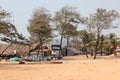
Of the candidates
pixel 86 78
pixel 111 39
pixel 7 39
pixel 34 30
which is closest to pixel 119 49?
pixel 111 39

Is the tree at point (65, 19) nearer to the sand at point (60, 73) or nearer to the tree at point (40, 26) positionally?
the tree at point (40, 26)

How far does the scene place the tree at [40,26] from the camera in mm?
63719

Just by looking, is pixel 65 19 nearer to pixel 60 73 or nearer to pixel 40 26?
pixel 40 26

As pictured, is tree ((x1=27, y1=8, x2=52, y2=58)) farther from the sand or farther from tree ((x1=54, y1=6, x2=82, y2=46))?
the sand

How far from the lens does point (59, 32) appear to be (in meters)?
69.3

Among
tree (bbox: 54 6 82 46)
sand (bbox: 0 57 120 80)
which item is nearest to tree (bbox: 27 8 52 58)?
tree (bbox: 54 6 82 46)

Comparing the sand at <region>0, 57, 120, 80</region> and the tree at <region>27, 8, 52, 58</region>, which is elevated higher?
the tree at <region>27, 8, 52, 58</region>

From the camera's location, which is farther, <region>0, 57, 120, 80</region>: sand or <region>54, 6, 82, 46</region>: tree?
<region>54, 6, 82, 46</region>: tree

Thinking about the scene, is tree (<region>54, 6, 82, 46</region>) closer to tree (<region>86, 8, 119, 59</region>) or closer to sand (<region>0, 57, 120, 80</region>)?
tree (<region>86, 8, 119, 59</region>)

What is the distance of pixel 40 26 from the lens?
208 feet

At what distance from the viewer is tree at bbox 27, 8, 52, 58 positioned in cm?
6372

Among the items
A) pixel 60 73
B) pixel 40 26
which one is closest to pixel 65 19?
pixel 40 26

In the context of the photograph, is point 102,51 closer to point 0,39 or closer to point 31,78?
point 0,39

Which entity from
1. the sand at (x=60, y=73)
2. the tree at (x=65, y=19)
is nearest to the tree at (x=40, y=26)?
the tree at (x=65, y=19)
